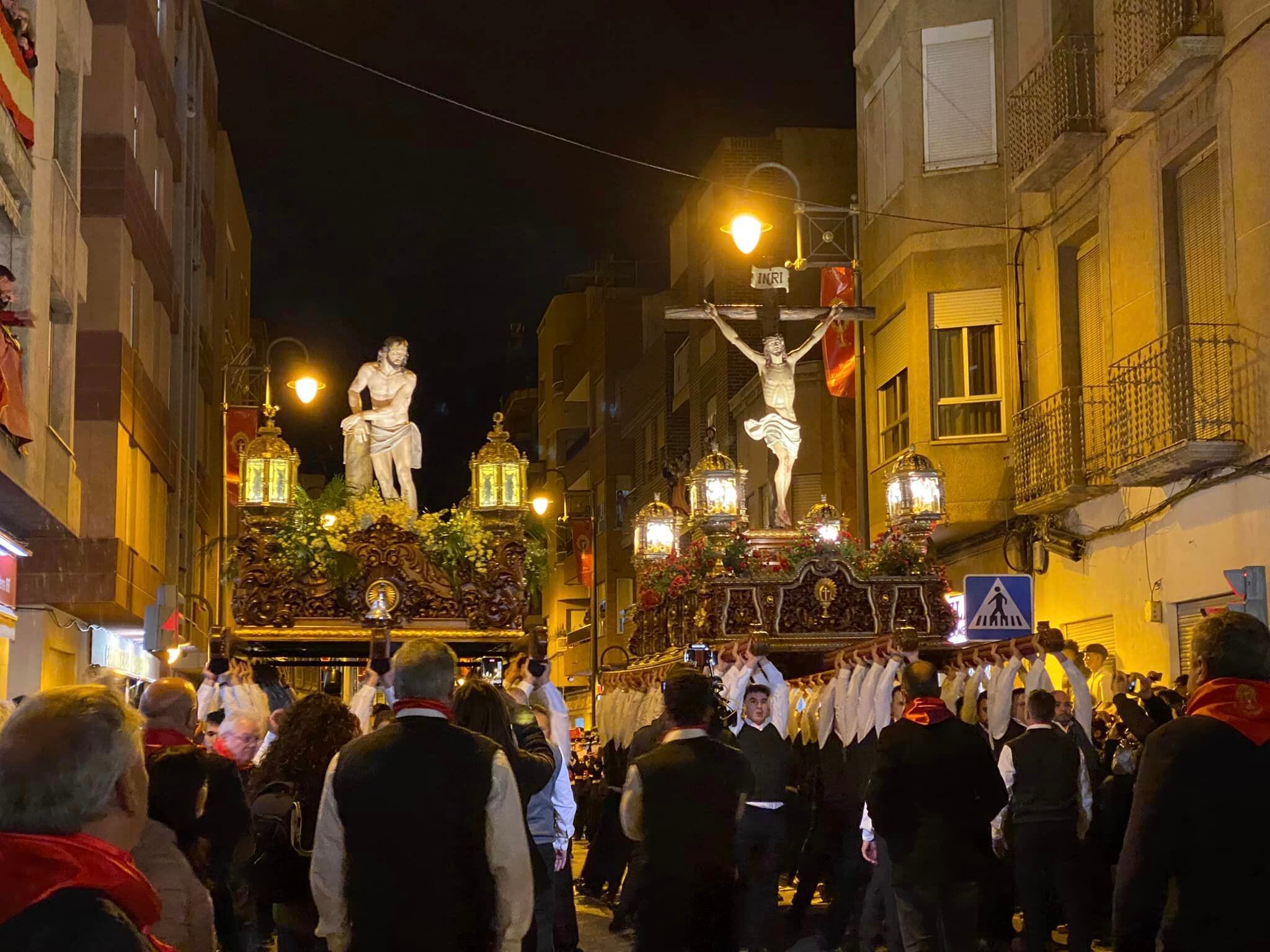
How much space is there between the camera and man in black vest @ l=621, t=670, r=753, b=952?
26.7 ft

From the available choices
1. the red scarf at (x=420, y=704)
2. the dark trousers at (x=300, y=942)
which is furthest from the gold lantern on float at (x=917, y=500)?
the red scarf at (x=420, y=704)

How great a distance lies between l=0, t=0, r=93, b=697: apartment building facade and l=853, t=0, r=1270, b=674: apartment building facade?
11.3 m

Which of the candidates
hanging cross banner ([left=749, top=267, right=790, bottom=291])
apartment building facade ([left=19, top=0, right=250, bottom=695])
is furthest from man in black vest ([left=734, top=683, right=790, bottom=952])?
apartment building facade ([left=19, top=0, right=250, bottom=695])

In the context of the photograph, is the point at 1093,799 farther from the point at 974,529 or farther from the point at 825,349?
the point at 825,349

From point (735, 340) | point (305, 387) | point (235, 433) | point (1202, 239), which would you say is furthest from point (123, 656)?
point (1202, 239)

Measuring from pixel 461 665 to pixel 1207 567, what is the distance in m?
7.34

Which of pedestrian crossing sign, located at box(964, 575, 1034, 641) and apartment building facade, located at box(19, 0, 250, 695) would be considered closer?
pedestrian crossing sign, located at box(964, 575, 1034, 641)

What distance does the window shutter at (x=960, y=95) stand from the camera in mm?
24312

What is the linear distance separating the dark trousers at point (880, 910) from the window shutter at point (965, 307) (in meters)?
13.0

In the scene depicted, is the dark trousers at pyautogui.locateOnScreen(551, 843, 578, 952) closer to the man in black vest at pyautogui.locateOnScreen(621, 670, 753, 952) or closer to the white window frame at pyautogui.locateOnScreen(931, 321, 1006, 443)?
the man in black vest at pyautogui.locateOnScreen(621, 670, 753, 952)

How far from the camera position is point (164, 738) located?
732 centimetres

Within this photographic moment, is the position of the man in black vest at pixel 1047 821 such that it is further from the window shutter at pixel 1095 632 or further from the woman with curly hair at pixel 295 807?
the window shutter at pixel 1095 632

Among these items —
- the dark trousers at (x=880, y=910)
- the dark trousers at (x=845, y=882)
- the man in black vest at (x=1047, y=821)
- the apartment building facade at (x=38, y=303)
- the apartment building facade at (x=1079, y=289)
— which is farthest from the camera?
the apartment building facade at (x=38, y=303)

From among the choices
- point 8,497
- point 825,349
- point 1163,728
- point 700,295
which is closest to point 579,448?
point 700,295
